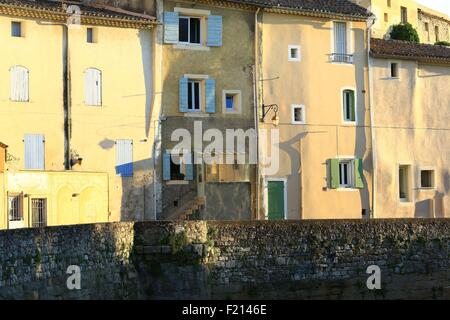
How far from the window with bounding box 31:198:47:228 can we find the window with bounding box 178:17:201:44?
9.20 meters

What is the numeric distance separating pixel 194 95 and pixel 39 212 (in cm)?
874

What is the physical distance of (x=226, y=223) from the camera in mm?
28766

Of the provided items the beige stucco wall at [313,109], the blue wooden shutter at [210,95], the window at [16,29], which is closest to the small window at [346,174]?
the beige stucco wall at [313,109]

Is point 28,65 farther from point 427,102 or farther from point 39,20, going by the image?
point 427,102

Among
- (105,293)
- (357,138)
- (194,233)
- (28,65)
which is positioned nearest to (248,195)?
(357,138)

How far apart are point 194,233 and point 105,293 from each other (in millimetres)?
3721

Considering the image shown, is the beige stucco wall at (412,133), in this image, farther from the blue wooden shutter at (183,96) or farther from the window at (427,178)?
the blue wooden shutter at (183,96)

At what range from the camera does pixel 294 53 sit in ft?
139

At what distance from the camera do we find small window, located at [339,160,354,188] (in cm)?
4328

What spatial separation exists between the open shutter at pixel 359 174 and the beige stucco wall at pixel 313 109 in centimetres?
25

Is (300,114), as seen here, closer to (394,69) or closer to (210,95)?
(210,95)

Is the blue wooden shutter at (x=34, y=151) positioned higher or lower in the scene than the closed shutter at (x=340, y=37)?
lower

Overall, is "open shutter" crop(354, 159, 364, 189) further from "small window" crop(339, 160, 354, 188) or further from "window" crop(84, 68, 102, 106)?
"window" crop(84, 68, 102, 106)

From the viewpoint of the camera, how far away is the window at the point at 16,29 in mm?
35938
